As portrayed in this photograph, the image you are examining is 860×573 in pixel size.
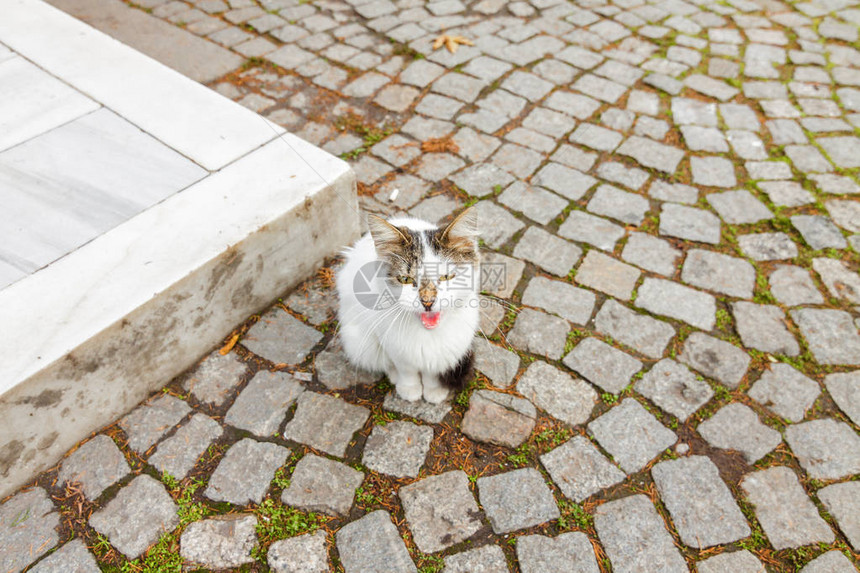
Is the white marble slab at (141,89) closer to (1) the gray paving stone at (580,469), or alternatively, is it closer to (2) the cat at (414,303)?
(2) the cat at (414,303)

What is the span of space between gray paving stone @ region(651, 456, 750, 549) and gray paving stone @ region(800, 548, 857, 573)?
0.26 metres

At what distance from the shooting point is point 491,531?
8.20 ft

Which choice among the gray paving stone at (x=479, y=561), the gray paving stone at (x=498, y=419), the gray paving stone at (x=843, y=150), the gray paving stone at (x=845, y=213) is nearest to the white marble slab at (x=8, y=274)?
the gray paving stone at (x=498, y=419)

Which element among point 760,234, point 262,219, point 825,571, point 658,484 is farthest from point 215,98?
point 825,571

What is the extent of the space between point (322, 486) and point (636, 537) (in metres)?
1.48

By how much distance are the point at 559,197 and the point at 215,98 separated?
2571 millimetres

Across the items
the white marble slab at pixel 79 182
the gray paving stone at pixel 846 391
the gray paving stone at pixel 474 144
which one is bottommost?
the gray paving stone at pixel 846 391

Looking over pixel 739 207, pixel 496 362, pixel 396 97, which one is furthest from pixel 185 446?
pixel 739 207

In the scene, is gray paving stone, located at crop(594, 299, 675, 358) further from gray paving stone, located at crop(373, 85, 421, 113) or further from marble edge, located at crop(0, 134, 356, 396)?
gray paving stone, located at crop(373, 85, 421, 113)

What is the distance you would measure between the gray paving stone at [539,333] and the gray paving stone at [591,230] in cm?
75

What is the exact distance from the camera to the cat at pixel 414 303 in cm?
232

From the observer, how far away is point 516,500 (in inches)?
102

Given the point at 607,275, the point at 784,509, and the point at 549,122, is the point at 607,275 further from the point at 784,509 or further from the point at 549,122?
the point at 549,122

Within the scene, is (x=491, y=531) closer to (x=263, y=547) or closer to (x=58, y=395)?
(x=263, y=547)
